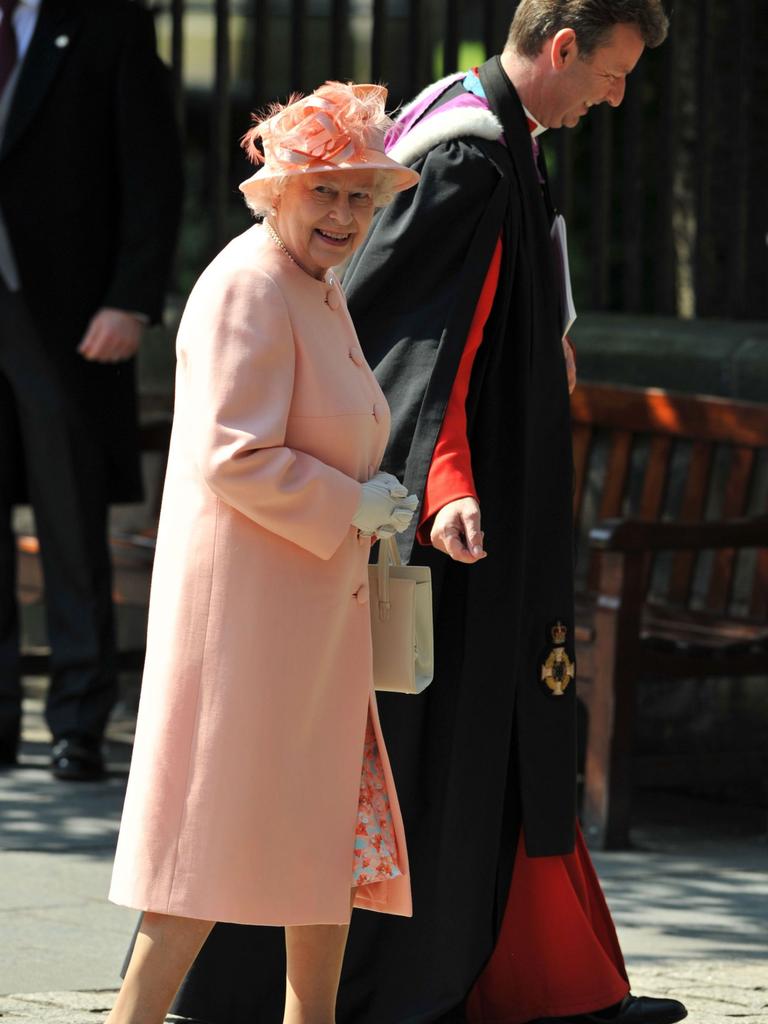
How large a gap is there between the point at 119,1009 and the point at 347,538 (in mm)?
764

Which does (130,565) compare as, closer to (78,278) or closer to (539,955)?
(78,278)

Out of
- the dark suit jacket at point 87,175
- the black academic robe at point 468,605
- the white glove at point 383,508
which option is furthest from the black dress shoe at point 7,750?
the white glove at point 383,508

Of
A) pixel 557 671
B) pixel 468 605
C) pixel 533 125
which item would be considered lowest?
pixel 557 671

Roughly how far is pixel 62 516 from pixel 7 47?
1317 mm

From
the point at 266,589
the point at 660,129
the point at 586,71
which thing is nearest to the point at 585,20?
the point at 586,71

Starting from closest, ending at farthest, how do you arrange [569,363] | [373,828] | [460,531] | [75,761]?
1. [373,828]
2. [460,531]
3. [569,363]
4. [75,761]

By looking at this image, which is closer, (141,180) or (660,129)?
(141,180)

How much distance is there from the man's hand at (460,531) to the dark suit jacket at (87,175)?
8.95 feet

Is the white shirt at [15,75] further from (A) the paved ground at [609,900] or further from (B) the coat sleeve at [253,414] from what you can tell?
(B) the coat sleeve at [253,414]

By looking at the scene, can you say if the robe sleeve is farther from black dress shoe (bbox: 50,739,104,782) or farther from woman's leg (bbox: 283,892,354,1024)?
black dress shoe (bbox: 50,739,104,782)

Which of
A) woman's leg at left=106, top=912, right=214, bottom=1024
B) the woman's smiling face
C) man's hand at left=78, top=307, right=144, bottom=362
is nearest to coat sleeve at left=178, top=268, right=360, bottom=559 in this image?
the woman's smiling face

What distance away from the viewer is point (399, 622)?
3.44 metres

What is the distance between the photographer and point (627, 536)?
567 centimetres

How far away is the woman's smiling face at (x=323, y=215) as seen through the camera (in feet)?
10.7
